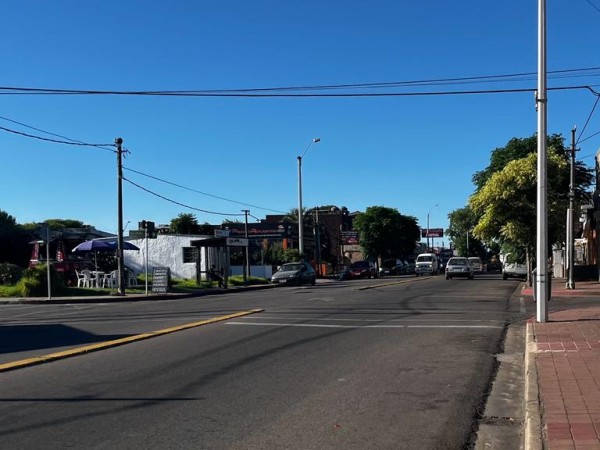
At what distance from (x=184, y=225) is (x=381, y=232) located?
21903mm

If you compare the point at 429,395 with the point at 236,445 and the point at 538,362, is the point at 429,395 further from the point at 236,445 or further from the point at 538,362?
the point at 236,445

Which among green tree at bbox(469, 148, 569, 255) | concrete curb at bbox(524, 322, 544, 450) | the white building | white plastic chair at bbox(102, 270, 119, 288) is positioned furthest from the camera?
the white building

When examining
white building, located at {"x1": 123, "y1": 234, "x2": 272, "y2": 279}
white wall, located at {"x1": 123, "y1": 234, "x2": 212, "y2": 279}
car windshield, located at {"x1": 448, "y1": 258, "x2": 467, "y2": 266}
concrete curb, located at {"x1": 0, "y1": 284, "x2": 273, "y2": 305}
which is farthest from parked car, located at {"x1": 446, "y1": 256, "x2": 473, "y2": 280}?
concrete curb, located at {"x1": 0, "y1": 284, "x2": 273, "y2": 305}

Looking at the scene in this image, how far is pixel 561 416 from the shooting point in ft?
19.5

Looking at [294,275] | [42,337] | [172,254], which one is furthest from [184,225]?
[42,337]

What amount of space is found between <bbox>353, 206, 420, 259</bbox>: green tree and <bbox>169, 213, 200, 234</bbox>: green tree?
1860cm

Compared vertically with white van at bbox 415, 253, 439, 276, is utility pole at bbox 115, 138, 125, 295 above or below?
above

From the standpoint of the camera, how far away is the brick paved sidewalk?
537 centimetres

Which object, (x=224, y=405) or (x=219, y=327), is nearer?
(x=224, y=405)

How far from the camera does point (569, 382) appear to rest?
736 centimetres

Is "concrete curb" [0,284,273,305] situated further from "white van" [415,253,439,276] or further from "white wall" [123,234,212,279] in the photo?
"white van" [415,253,439,276]

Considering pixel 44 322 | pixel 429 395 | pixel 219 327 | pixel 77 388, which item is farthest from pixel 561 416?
pixel 44 322

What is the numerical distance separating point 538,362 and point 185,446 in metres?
5.45

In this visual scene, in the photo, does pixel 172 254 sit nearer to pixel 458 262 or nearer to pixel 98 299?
pixel 458 262
